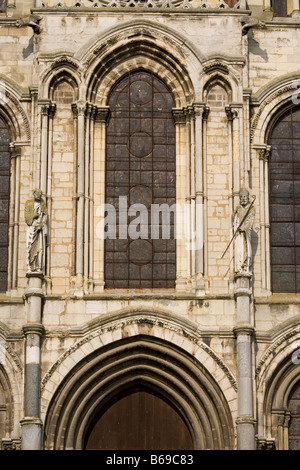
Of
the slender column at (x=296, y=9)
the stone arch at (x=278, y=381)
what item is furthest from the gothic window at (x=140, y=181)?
the slender column at (x=296, y=9)

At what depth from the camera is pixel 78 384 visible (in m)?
28.6

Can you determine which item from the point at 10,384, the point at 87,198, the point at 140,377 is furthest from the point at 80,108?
the point at 10,384

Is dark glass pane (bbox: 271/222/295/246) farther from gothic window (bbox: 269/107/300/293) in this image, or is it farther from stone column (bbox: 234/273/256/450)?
stone column (bbox: 234/273/256/450)

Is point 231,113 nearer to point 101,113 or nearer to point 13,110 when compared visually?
point 101,113

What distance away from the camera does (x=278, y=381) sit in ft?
95.5

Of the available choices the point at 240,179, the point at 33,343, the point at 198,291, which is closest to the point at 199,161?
the point at 240,179

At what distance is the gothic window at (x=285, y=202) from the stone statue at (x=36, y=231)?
4918 mm

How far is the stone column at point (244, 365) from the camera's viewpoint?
2792 centimetres

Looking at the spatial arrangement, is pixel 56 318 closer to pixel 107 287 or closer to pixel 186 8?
pixel 107 287

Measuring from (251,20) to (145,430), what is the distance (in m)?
9.05

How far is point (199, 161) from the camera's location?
98.5 ft

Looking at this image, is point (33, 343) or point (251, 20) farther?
point (251, 20)
